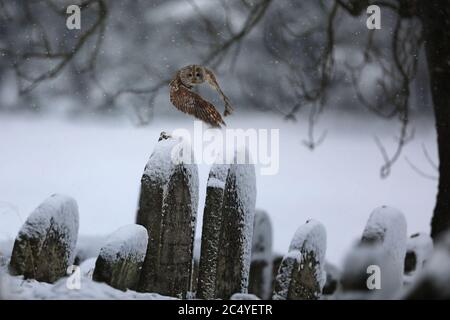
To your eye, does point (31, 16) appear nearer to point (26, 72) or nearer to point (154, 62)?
point (26, 72)

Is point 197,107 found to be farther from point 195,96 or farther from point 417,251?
point 417,251

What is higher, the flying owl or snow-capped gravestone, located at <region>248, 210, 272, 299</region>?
the flying owl

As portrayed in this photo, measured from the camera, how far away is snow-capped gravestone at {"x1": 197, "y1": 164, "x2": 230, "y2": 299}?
3.03 m

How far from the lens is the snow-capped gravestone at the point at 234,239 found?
3057mm

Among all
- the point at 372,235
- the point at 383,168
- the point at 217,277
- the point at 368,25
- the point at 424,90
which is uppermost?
the point at 368,25

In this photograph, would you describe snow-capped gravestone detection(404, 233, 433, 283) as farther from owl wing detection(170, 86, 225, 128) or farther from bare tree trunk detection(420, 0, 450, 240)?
owl wing detection(170, 86, 225, 128)

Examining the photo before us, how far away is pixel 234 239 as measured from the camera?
3059mm

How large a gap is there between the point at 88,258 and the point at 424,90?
199cm

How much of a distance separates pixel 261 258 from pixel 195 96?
96cm

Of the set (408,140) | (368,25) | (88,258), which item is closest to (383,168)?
(408,140)

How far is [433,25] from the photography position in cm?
355

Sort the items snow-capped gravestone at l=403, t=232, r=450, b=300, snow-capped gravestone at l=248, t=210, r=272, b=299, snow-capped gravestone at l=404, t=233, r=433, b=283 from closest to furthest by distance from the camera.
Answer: snow-capped gravestone at l=403, t=232, r=450, b=300 < snow-capped gravestone at l=404, t=233, r=433, b=283 < snow-capped gravestone at l=248, t=210, r=272, b=299

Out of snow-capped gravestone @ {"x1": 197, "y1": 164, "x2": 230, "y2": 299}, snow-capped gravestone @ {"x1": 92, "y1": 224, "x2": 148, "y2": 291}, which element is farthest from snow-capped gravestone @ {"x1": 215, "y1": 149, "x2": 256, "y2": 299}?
snow-capped gravestone @ {"x1": 92, "y1": 224, "x2": 148, "y2": 291}

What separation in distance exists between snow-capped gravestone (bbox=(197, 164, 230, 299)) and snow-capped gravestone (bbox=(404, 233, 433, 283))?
107 cm
